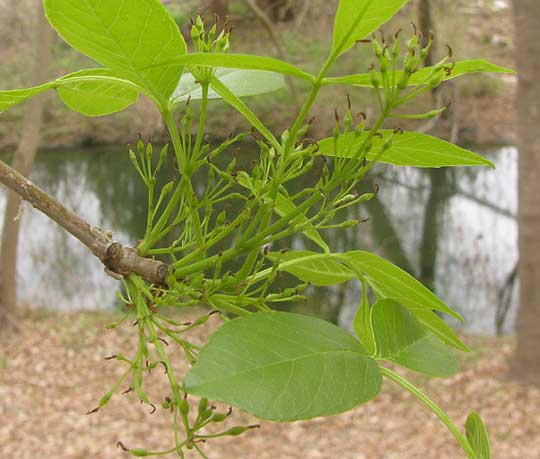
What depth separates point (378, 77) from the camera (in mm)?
350

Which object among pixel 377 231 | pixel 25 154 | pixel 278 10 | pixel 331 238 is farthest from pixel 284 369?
pixel 278 10

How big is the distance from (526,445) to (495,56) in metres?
6.11

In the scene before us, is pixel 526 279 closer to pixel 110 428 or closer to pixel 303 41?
pixel 110 428

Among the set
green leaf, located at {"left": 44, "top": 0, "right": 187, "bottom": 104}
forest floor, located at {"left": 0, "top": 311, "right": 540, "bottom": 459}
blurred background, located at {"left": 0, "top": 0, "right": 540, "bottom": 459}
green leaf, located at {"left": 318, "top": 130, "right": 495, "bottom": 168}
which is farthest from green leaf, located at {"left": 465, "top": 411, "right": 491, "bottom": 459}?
forest floor, located at {"left": 0, "top": 311, "right": 540, "bottom": 459}

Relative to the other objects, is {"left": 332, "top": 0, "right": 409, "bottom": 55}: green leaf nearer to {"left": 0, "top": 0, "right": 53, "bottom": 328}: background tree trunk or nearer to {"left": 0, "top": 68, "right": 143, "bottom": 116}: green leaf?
{"left": 0, "top": 68, "right": 143, "bottom": 116}: green leaf

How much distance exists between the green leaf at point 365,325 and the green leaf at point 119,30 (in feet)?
0.68

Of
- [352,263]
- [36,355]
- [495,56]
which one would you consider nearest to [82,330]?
[36,355]

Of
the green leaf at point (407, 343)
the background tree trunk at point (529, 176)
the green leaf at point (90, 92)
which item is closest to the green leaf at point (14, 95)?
the green leaf at point (90, 92)

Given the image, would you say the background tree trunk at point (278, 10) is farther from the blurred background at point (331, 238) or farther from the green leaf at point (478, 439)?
the green leaf at point (478, 439)

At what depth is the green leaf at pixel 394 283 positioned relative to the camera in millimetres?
427

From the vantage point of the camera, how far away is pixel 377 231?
6203mm

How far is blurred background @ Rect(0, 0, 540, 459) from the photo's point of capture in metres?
3.40

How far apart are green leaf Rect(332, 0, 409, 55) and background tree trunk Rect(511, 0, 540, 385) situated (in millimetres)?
Result: 3471

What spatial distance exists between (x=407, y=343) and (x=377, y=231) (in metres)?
5.82
